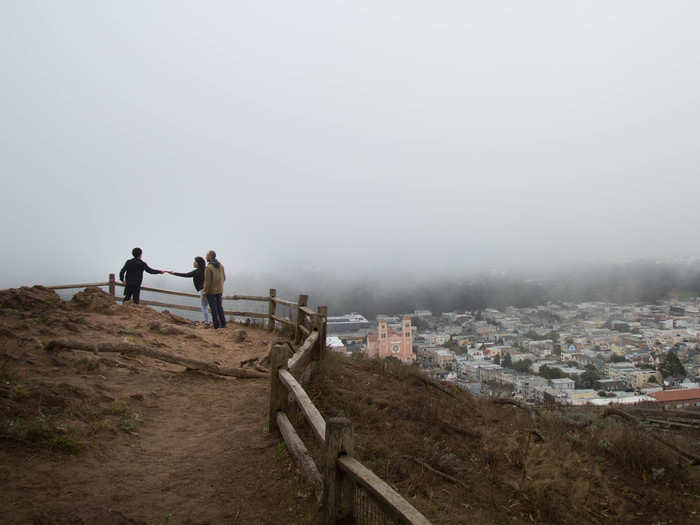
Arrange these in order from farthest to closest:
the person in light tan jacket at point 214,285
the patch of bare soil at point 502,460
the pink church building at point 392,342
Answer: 1. the pink church building at point 392,342
2. the person in light tan jacket at point 214,285
3. the patch of bare soil at point 502,460

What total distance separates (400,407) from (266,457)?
3939 mm

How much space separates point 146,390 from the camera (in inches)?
260

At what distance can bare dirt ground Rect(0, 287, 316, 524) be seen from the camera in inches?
136

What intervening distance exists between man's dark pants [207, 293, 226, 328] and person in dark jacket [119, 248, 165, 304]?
1.78 metres

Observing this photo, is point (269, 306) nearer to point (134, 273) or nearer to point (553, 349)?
point (134, 273)

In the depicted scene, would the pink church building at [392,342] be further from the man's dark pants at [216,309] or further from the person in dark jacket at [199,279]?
the person in dark jacket at [199,279]

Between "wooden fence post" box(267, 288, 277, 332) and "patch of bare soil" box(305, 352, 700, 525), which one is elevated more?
"wooden fence post" box(267, 288, 277, 332)

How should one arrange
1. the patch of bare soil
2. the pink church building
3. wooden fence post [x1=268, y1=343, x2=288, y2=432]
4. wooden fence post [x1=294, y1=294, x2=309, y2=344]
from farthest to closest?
the pink church building, wooden fence post [x1=294, y1=294, x2=309, y2=344], the patch of bare soil, wooden fence post [x1=268, y1=343, x2=288, y2=432]

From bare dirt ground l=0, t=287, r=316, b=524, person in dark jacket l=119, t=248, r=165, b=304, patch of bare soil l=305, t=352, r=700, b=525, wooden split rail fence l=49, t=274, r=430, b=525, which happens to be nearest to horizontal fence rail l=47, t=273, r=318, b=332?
person in dark jacket l=119, t=248, r=165, b=304

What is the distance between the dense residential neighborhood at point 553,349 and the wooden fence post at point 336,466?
869 centimetres

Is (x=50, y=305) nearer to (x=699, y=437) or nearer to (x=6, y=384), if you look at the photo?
(x=6, y=384)

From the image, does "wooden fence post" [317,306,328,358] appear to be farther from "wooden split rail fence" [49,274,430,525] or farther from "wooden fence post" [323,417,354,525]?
"wooden fence post" [323,417,354,525]

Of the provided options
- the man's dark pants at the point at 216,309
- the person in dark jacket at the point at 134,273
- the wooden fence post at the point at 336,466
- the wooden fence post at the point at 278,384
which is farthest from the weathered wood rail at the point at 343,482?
the person in dark jacket at the point at 134,273

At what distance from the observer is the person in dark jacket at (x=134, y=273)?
482 inches
